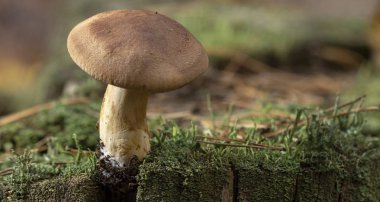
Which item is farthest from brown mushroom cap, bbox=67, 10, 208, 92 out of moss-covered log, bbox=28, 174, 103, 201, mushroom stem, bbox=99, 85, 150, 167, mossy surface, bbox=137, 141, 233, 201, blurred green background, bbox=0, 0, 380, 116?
blurred green background, bbox=0, 0, 380, 116

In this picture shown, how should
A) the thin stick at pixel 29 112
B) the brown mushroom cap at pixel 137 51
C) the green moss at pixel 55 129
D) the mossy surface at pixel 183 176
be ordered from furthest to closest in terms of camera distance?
1. the thin stick at pixel 29 112
2. the green moss at pixel 55 129
3. the mossy surface at pixel 183 176
4. the brown mushroom cap at pixel 137 51

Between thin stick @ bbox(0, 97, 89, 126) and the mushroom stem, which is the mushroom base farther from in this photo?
thin stick @ bbox(0, 97, 89, 126)

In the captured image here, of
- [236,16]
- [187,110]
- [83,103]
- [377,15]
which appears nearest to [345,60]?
[377,15]

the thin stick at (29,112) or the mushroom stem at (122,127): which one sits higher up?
the thin stick at (29,112)

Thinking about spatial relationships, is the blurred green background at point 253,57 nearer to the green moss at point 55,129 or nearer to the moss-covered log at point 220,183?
the green moss at point 55,129

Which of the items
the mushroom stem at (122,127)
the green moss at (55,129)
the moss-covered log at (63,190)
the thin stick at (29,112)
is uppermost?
the thin stick at (29,112)

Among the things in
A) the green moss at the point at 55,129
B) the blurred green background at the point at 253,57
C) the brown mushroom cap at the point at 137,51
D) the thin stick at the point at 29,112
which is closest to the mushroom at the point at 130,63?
the brown mushroom cap at the point at 137,51

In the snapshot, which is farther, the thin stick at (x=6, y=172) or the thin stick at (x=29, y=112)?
the thin stick at (x=29, y=112)

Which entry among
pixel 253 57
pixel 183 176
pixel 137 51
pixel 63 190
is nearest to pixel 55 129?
pixel 63 190

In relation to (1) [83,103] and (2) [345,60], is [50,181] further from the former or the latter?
(2) [345,60]
